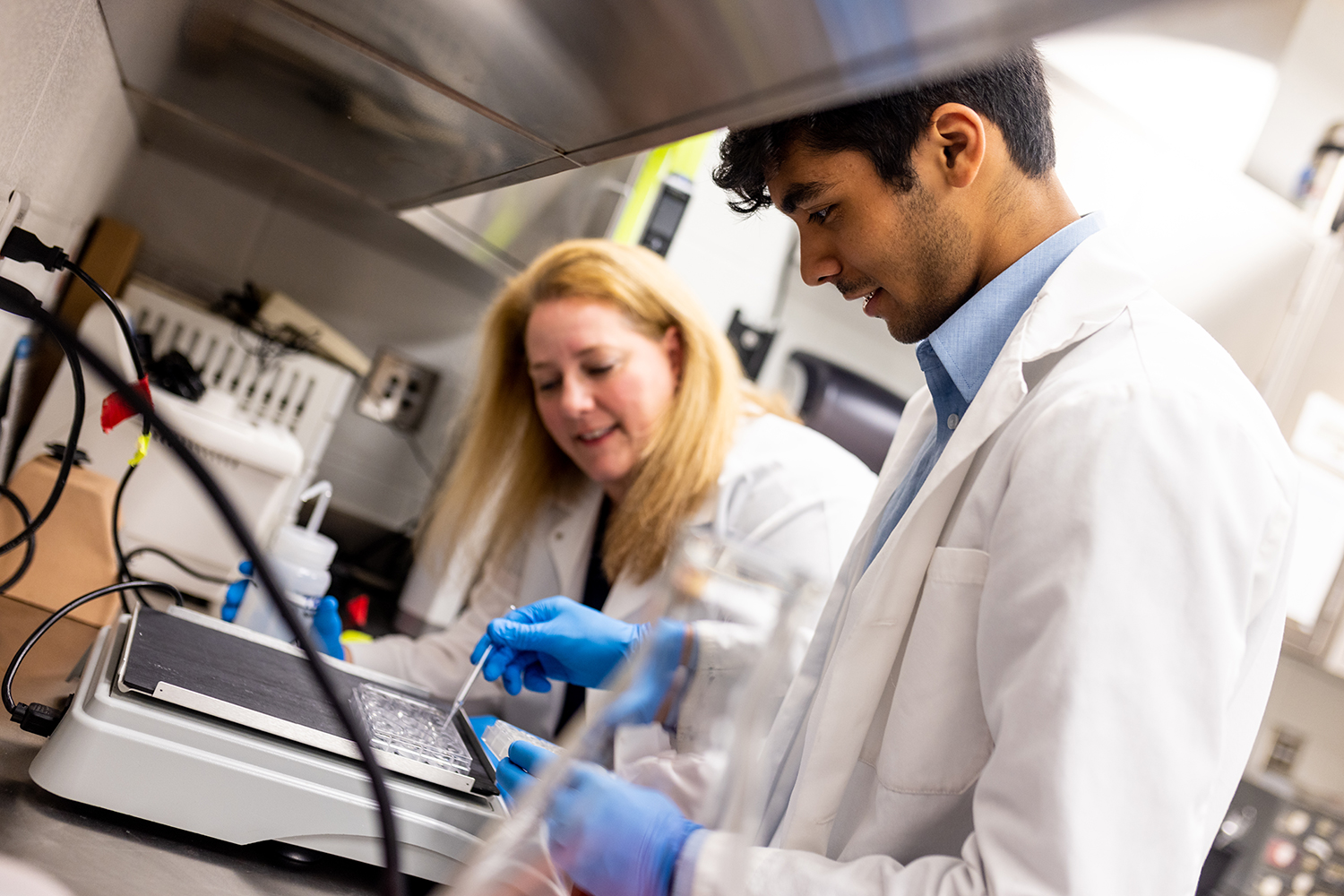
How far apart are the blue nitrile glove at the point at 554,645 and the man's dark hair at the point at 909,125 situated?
487 millimetres

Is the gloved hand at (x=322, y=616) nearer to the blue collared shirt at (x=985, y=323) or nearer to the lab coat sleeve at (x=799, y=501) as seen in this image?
the lab coat sleeve at (x=799, y=501)

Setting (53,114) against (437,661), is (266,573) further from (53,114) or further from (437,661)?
(437,661)

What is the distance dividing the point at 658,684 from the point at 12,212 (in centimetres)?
65

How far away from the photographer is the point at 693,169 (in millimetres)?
1771

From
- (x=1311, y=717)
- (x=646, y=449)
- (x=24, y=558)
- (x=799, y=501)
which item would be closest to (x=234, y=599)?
(x=24, y=558)

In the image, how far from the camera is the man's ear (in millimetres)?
715

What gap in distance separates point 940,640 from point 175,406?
1.04 metres

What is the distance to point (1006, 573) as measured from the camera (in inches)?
22.9

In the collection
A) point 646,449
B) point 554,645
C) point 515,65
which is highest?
point 515,65

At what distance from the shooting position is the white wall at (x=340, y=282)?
1781 mm

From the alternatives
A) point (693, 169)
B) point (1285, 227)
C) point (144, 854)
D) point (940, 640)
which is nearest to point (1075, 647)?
point (940, 640)

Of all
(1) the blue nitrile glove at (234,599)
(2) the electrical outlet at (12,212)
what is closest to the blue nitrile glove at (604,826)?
(2) the electrical outlet at (12,212)

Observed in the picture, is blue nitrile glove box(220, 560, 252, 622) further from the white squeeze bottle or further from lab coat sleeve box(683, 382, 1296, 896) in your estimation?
lab coat sleeve box(683, 382, 1296, 896)

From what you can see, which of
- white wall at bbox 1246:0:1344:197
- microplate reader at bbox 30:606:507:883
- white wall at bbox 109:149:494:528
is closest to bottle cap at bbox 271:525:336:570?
microplate reader at bbox 30:606:507:883
